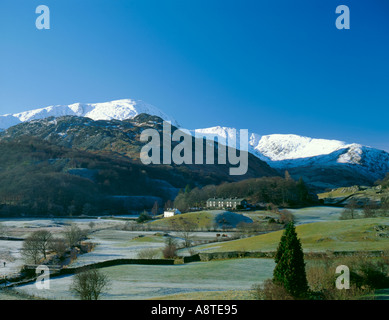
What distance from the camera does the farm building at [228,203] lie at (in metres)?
152

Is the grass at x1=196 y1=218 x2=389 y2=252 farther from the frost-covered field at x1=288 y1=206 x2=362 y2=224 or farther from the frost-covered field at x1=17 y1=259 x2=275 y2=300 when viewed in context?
the frost-covered field at x1=288 y1=206 x2=362 y2=224

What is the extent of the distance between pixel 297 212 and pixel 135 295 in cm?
11688

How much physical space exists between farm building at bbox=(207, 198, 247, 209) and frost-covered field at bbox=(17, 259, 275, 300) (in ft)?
338

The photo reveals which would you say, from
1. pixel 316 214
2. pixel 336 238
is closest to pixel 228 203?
pixel 316 214

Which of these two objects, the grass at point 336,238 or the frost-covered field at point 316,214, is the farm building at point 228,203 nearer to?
the frost-covered field at point 316,214

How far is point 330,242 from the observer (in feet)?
173

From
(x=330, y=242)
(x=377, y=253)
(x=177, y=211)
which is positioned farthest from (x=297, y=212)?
(x=377, y=253)

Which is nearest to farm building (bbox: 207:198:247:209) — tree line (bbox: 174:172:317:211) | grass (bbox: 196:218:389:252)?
tree line (bbox: 174:172:317:211)

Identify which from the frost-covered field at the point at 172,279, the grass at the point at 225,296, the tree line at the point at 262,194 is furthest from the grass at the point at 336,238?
the tree line at the point at 262,194

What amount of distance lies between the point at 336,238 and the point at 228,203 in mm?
101870

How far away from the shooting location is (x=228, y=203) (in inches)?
6142

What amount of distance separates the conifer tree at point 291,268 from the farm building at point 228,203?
130m

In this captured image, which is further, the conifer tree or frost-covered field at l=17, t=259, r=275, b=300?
frost-covered field at l=17, t=259, r=275, b=300

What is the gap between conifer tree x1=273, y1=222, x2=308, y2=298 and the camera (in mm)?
19969
